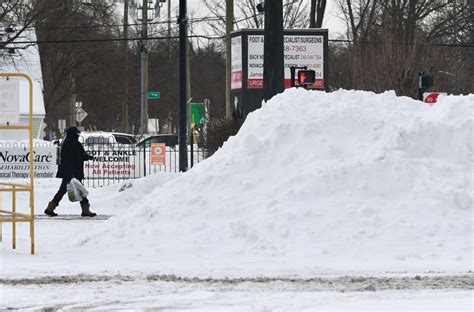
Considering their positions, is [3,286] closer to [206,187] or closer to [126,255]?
[126,255]

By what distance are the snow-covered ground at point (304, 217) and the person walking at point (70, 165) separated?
5.00 m

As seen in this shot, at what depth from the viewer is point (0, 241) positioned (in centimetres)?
1623

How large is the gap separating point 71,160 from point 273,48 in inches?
163

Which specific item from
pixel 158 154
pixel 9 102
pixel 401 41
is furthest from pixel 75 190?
pixel 401 41

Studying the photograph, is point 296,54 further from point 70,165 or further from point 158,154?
point 70,165

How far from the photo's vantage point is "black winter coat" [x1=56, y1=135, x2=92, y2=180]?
21.7 metres

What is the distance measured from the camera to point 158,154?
35.5 m

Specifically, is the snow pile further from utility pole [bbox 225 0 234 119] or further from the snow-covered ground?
utility pole [bbox 225 0 234 119]

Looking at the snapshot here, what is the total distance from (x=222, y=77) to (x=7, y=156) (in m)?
61.4

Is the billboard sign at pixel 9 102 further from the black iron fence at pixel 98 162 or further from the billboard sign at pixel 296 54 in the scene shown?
the billboard sign at pixel 296 54

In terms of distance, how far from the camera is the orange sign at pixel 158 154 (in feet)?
115

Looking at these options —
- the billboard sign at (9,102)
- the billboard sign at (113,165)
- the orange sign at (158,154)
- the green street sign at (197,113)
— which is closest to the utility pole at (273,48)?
the billboard sign at (9,102)

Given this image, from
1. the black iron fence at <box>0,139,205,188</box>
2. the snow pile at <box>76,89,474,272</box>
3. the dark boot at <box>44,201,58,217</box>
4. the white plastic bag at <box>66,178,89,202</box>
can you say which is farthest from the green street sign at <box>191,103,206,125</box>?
the snow pile at <box>76,89,474,272</box>

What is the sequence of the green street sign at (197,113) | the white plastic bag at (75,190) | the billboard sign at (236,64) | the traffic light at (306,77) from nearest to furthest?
the white plastic bag at (75,190) < the traffic light at (306,77) < the billboard sign at (236,64) < the green street sign at (197,113)
